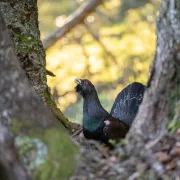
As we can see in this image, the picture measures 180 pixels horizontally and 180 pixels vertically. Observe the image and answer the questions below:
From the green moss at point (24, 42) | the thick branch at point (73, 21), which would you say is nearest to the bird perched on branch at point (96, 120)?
the green moss at point (24, 42)

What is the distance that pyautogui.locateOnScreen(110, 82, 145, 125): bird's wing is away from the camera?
646cm

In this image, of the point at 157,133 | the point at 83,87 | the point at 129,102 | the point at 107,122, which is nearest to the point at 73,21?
the point at 129,102

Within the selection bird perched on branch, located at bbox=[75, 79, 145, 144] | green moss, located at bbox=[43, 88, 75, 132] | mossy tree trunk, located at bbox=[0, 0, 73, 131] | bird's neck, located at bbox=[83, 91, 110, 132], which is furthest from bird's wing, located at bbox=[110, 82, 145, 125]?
mossy tree trunk, located at bbox=[0, 0, 73, 131]

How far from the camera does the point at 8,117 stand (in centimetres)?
299

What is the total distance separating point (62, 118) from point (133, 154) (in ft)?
8.48

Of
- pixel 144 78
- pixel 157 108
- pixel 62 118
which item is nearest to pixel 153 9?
pixel 144 78

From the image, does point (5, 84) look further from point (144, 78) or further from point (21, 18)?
point (144, 78)

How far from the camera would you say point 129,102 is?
6.49 m

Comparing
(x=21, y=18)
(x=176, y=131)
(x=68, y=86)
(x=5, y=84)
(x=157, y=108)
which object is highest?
(x=68, y=86)

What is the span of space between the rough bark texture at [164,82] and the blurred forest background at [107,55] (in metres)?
9.15

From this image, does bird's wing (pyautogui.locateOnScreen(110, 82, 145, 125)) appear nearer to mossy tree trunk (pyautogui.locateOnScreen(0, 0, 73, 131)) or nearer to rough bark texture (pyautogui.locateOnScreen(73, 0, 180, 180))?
mossy tree trunk (pyautogui.locateOnScreen(0, 0, 73, 131))

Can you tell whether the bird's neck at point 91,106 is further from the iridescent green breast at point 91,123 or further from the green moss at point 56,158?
the green moss at point 56,158

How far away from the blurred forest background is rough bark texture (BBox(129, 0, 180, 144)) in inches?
360

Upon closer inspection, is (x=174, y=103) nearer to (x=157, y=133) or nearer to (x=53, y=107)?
(x=157, y=133)
